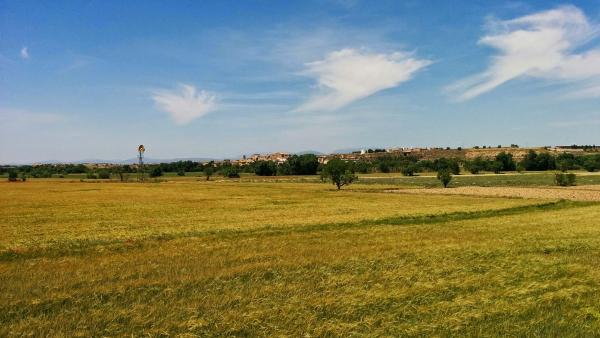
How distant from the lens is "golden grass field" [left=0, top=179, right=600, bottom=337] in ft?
33.7

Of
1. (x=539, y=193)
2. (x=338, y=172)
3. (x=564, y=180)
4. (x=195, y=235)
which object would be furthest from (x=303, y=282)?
(x=564, y=180)

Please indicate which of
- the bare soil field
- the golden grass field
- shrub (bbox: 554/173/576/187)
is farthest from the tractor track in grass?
shrub (bbox: 554/173/576/187)

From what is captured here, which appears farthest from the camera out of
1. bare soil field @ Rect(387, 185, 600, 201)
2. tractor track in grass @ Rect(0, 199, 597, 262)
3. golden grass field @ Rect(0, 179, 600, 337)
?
bare soil field @ Rect(387, 185, 600, 201)

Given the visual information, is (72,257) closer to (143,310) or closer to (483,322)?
(143,310)

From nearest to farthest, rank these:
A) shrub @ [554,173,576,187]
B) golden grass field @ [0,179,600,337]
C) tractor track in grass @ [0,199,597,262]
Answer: golden grass field @ [0,179,600,337], tractor track in grass @ [0,199,597,262], shrub @ [554,173,576,187]

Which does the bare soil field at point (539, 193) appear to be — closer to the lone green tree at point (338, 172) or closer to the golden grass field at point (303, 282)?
the lone green tree at point (338, 172)

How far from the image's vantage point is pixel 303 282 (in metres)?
14.4

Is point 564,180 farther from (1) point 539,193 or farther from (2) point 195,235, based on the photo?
(2) point 195,235

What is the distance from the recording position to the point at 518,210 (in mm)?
44531

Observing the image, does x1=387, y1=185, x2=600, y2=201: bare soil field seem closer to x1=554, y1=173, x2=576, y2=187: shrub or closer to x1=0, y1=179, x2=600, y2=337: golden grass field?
x1=554, y1=173, x2=576, y2=187: shrub

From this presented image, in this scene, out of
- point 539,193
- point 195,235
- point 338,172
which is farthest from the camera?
point 338,172

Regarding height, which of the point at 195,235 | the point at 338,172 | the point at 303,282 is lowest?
the point at 195,235

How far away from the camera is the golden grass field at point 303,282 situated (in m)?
10.3

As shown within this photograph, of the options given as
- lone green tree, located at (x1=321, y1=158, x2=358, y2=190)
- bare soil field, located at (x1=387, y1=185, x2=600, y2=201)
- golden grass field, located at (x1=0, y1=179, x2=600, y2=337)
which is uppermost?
lone green tree, located at (x1=321, y1=158, x2=358, y2=190)
